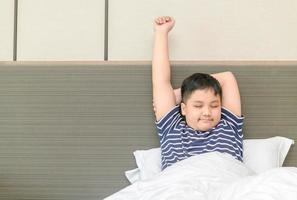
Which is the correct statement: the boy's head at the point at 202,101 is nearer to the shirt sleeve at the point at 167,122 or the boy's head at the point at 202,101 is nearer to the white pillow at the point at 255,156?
the shirt sleeve at the point at 167,122

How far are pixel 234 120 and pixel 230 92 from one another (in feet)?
0.30

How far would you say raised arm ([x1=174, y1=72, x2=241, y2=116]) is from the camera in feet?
4.37

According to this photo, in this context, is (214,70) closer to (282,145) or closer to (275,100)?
(275,100)

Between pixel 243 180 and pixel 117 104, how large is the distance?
1.85 feet

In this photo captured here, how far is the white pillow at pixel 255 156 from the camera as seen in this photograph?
1.31 m
